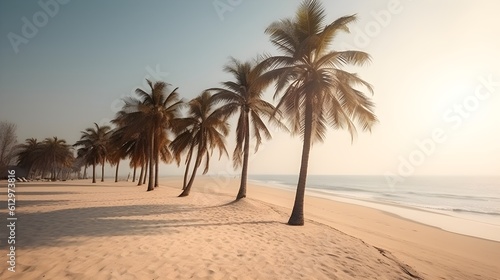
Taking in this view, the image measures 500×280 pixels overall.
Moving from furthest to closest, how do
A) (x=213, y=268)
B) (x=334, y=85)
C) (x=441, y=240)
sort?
(x=441, y=240) → (x=334, y=85) → (x=213, y=268)

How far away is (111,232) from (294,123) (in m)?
9.14

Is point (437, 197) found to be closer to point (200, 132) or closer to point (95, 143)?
point (200, 132)

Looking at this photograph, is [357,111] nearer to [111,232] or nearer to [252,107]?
[252,107]

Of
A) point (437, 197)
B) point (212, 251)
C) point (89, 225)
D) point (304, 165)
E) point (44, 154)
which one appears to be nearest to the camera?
point (212, 251)

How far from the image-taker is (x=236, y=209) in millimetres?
13383

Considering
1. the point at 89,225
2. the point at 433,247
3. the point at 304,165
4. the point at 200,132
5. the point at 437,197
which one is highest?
the point at 200,132

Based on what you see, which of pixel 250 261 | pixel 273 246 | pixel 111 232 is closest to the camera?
pixel 250 261

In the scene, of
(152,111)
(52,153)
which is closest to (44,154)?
(52,153)

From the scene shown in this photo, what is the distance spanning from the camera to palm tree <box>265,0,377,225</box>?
10.4m

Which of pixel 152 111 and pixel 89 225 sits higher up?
pixel 152 111

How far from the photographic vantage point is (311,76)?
1094 cm

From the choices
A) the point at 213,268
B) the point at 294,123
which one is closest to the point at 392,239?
the point at 294,123

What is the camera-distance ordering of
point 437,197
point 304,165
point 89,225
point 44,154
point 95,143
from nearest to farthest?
point 89,225 → point 304,165 → point 437,197 → point 95,143 → point 44,154

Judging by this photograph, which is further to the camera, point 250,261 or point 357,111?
point 357,111
